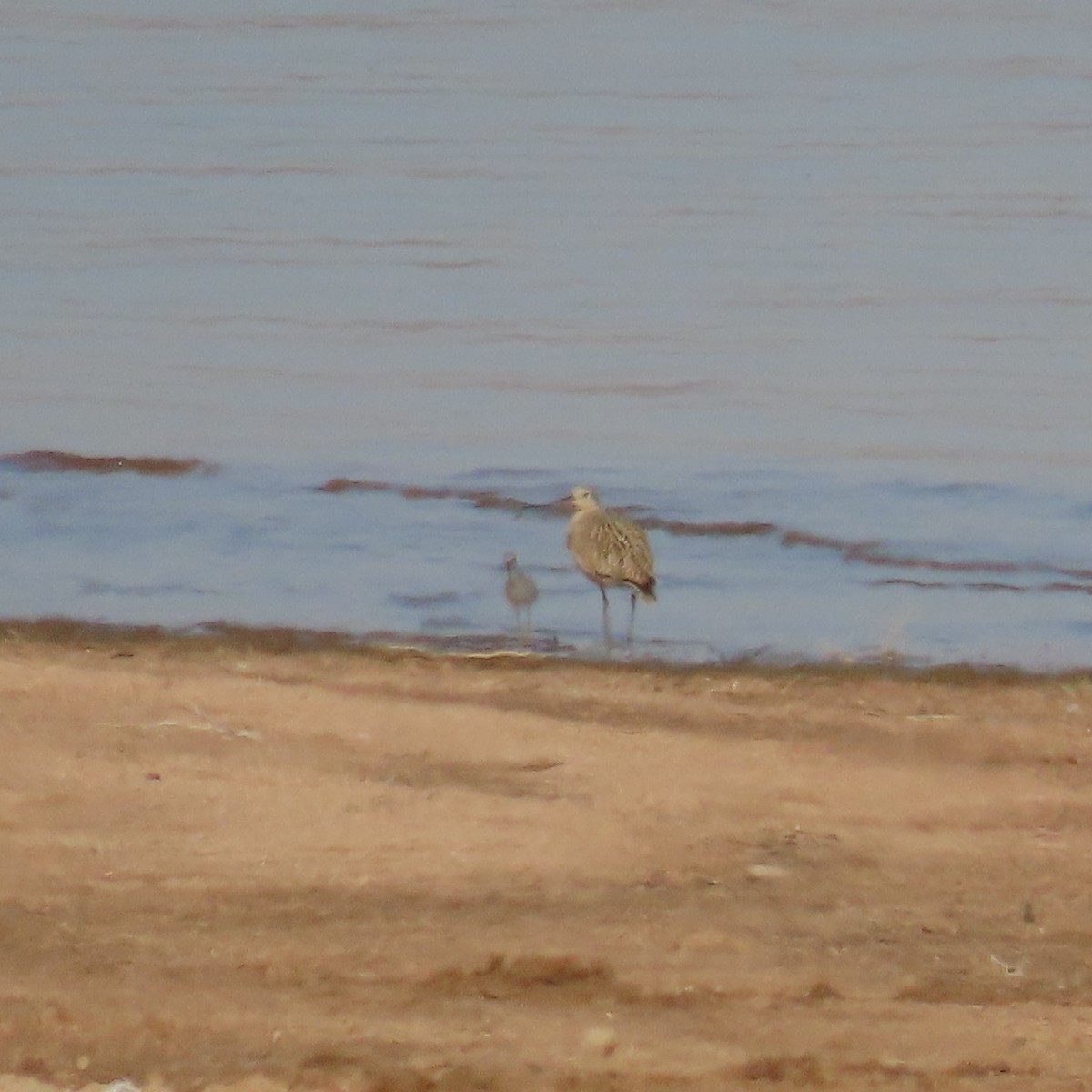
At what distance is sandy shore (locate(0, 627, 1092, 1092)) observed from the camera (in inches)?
170

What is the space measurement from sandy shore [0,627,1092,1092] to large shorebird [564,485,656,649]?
1.72 metres

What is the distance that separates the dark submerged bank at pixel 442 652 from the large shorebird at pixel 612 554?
1.92 ft

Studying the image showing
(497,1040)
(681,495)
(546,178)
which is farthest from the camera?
(546,178)

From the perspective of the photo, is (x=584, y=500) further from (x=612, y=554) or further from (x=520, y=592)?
(x=520, y=592)

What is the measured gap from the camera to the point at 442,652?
884 cm

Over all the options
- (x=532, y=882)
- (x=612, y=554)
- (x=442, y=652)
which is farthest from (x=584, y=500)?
(x=532, y=882)

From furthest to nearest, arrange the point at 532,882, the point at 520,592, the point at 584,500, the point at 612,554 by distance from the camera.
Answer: the point at 584,500
the point at 612,554
the point at 520,592
the point at 532,882

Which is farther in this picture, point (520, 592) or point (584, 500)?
point (584, 500)

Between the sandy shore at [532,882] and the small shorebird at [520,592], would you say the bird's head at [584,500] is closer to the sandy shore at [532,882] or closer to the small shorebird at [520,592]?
the small shorebird at [520,592]

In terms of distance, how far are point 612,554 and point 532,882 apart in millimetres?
4235

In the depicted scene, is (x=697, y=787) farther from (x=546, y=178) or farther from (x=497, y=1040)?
(x=546, y=178)

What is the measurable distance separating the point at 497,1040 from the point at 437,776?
77.8 inches

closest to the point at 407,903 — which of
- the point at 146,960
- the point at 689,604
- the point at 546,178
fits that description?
the point at 146,960

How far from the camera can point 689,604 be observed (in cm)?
995
